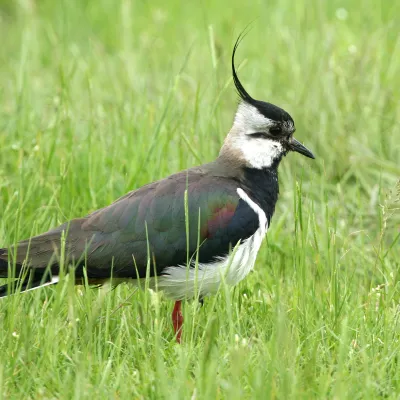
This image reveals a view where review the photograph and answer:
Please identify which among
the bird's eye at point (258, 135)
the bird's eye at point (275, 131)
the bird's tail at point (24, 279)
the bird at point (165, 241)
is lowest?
the bird's tail at point (24, 279)

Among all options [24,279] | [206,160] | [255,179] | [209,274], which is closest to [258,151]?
[255,179]

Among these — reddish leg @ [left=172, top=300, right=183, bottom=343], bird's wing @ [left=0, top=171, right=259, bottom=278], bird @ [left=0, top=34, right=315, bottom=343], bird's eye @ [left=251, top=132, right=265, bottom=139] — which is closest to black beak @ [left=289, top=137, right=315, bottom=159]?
bird's eye @ [left=251, top=132, right=265, bottom=139]

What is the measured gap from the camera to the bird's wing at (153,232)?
4281mm

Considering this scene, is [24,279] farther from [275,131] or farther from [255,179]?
[275,131]

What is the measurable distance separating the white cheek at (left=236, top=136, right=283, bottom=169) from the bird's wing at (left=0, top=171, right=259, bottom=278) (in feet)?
1.22

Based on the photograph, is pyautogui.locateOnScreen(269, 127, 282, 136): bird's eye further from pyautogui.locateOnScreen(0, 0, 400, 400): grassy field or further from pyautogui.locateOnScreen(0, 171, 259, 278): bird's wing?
pyautogui.locateOnScreen(0, 171, 259, 278): bird's wing

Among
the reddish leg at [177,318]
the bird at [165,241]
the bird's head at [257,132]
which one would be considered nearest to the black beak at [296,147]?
the bird's head at [257,132]

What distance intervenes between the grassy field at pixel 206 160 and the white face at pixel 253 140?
0.97 ft

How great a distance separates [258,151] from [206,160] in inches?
39.5

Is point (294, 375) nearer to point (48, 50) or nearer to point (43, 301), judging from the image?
point (43, 301)

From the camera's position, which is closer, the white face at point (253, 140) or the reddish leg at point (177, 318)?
the reddish leg at point (177, 318)

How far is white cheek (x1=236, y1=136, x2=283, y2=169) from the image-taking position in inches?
189

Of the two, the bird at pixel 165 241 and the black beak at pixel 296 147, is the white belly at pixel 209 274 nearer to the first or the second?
the bird at pixel 165 241

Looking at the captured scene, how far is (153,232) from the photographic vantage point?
170 inches
